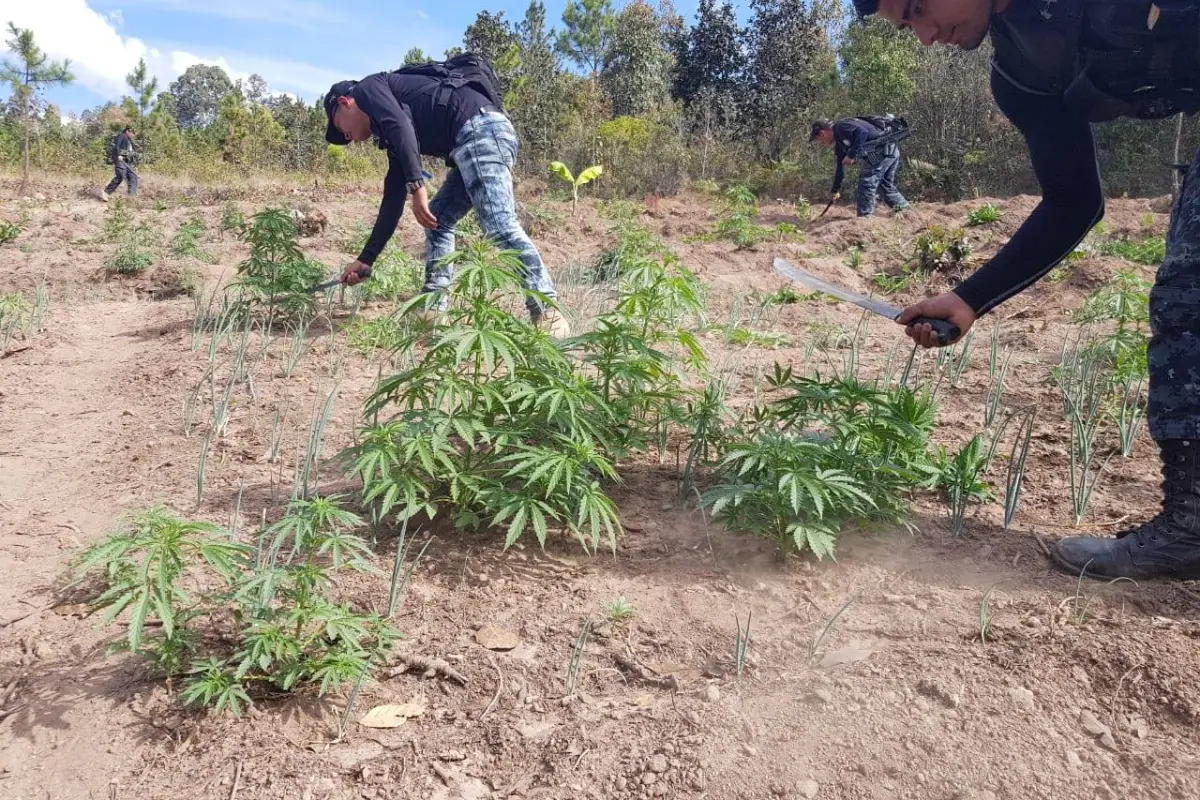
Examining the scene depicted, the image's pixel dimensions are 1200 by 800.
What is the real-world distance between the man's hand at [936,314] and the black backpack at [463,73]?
2.57 metres

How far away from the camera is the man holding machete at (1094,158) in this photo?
70.6 inches

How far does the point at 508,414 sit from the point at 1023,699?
1291mm

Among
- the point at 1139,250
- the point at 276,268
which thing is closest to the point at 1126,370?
the point at 276,268

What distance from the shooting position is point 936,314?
6.73 ft

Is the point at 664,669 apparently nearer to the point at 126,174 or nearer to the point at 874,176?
the point at 874,176

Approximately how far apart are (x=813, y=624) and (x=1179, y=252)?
1.24 m

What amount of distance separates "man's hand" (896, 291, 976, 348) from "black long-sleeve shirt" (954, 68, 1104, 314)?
0.16 ft

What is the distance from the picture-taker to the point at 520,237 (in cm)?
372

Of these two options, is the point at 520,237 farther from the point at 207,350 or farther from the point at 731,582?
the point at 731,582

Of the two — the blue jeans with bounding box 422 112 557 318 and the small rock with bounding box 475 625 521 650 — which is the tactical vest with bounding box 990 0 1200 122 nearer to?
the small rock with bounding box 475 625 521 650

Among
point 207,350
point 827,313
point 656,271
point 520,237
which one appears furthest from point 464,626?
point 827,313

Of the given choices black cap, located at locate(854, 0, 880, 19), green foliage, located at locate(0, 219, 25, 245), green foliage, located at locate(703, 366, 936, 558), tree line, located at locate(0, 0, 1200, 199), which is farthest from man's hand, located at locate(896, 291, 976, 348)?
tree line, located at locate(0, 0, 1200, 199)

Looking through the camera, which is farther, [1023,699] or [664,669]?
[664,669]

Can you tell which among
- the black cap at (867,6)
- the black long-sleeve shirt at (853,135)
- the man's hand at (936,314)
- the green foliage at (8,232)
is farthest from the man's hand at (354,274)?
the black long-sleeve shirt at (853,135)
